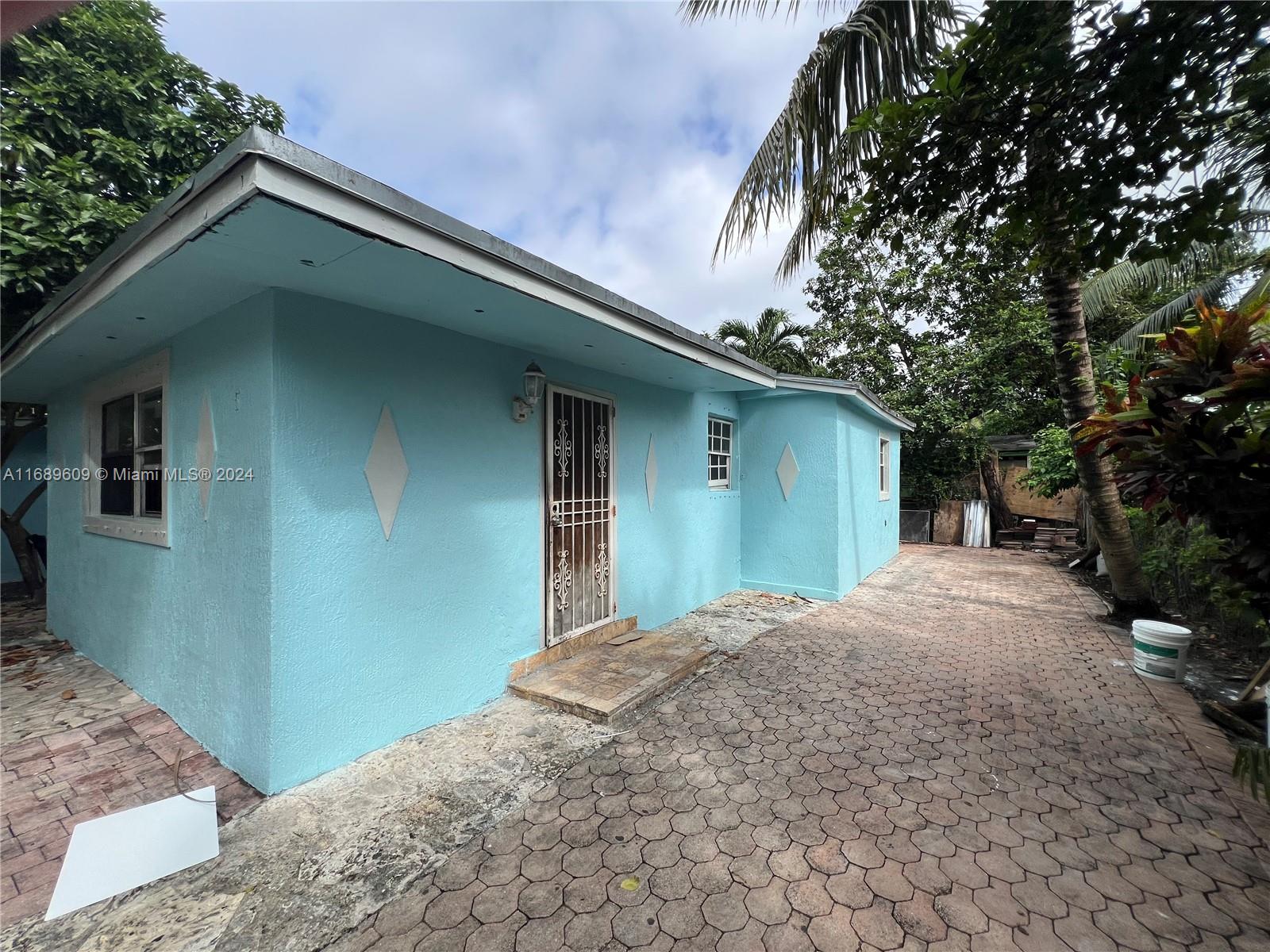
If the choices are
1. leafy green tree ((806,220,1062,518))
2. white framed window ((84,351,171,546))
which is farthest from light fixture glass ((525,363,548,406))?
leafy green tree ((806,220,1062,518))

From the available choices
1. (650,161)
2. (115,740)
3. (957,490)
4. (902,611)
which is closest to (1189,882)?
(902,611)

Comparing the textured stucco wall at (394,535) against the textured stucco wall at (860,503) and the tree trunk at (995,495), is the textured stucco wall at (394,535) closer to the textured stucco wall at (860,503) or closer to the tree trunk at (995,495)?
the textured stucco wall at (860,503)

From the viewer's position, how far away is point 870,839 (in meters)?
2.38

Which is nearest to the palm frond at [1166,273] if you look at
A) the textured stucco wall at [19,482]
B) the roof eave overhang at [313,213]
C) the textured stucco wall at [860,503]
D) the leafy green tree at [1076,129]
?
the textured stucco wall at [860,503]

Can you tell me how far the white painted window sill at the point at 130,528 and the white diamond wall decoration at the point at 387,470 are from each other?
1728 millimetres

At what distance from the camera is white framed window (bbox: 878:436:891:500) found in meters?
9.80

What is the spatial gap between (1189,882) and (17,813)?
216 inches

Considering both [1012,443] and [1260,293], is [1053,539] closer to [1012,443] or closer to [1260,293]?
[1012,443]

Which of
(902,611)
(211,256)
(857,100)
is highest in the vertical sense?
(857,100)

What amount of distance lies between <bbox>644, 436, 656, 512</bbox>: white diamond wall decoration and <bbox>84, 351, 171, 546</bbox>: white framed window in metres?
3.99

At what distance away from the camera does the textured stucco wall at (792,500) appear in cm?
710

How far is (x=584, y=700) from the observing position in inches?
144

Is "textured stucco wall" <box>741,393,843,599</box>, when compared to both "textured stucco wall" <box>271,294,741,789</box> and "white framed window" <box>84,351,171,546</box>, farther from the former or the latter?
"white framed window" <box>84,351,171,546</box>

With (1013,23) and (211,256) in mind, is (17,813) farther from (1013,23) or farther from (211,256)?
(1013,23)
